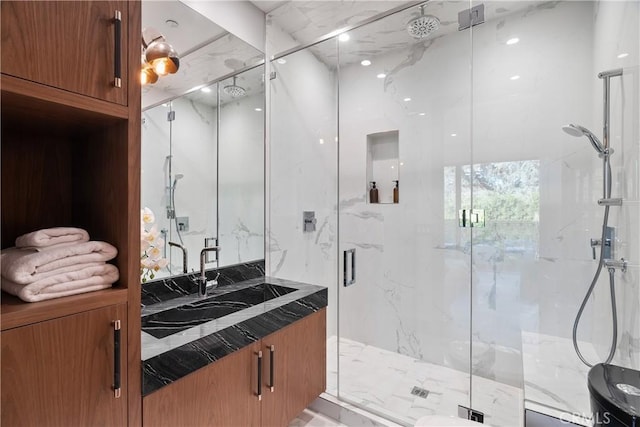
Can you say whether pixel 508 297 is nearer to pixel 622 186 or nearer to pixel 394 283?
pixel 394 283

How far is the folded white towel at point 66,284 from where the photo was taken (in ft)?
2.70

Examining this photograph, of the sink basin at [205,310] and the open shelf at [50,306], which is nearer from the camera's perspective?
the open shelf at [50,306]

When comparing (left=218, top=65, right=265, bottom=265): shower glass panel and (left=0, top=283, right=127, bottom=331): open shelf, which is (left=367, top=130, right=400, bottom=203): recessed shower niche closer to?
(left=218, top=65, right=265, bottom=265): shower glass panel

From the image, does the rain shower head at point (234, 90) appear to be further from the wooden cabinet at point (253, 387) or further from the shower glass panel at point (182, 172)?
the wooden cabinet at point (253, 387)

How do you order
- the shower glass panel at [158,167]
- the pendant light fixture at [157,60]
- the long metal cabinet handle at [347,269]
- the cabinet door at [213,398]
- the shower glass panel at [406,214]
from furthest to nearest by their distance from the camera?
the long metal cabinet handle at [347,269] → the shower glass panel at [406,214] → the shower glass panel at [158,167] → the pendant light fixture at [157,60] → the cabinet door at [213,398]

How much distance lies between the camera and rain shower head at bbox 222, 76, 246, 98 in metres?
2.00

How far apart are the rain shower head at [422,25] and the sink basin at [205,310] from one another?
6.55ft

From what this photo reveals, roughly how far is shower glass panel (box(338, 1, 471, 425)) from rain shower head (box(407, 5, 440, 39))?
10 millimetres

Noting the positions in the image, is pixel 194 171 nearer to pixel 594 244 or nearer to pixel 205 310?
pixel 205 310

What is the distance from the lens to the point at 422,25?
7.07 feet

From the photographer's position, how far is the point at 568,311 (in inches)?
75.9

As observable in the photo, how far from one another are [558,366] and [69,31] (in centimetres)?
267

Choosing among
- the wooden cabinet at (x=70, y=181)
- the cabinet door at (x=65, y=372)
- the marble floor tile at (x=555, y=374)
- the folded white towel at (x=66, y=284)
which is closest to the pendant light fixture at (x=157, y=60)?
the wooden cabinet at (x=70, y=181)

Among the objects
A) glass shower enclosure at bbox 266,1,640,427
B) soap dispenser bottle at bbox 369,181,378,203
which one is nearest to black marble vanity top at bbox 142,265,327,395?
glass shower enclosure at bbox 266,1,640,427
